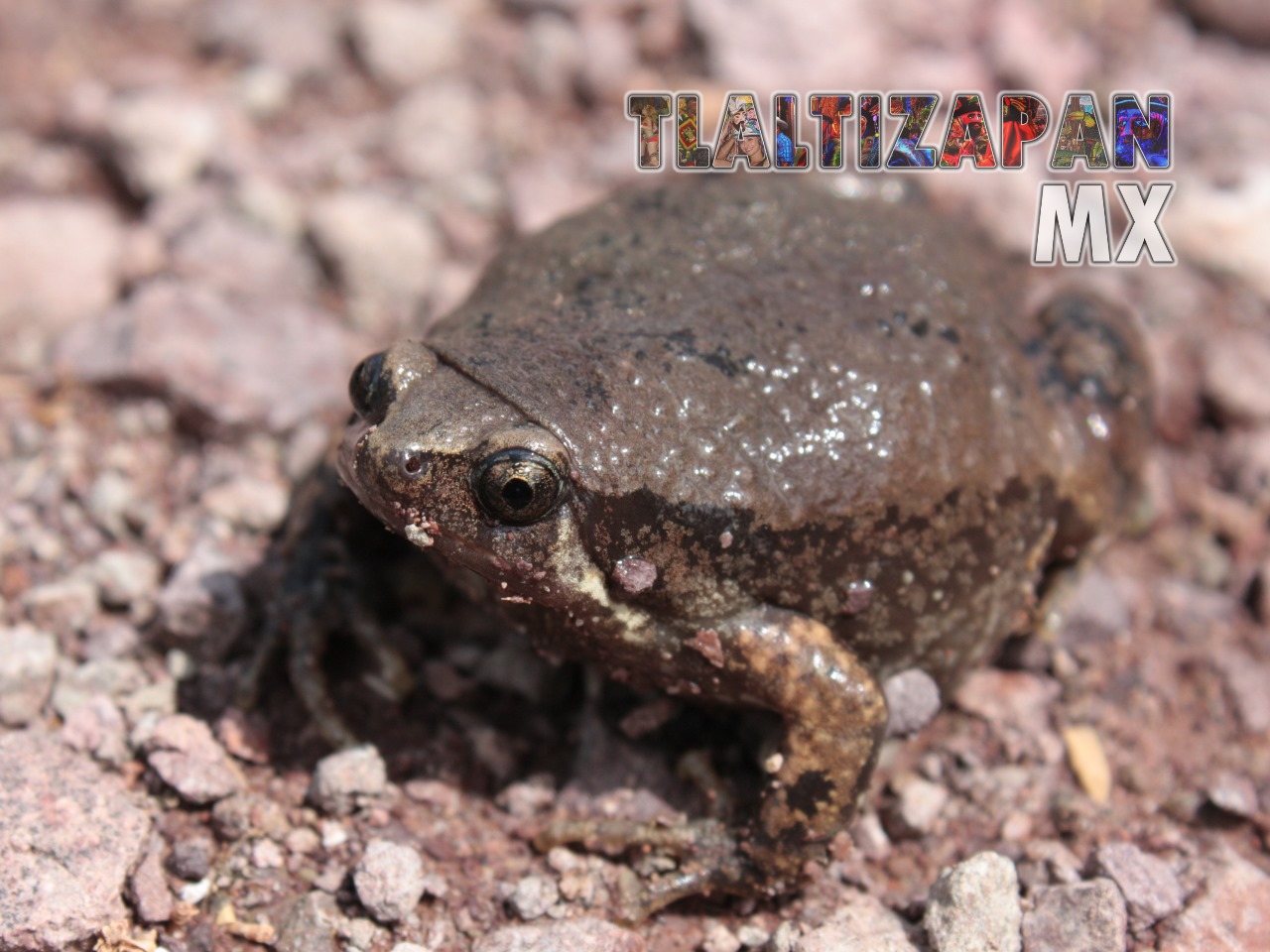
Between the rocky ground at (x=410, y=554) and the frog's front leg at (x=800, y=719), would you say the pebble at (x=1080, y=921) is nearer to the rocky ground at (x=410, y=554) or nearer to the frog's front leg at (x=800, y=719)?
the rocky ground at (x=410, y=554)

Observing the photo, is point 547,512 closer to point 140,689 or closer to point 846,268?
point 846,268

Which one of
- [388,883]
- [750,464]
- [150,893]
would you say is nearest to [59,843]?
[150,893]

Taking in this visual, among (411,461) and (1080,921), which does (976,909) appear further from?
(411,461)

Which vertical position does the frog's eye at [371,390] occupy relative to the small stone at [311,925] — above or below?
above

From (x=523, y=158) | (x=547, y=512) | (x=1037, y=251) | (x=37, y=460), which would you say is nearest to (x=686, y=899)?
(x=547, y=512)

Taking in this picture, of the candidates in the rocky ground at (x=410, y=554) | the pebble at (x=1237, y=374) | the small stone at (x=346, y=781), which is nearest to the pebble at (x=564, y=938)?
the rocky ground at (x=410, y=554)

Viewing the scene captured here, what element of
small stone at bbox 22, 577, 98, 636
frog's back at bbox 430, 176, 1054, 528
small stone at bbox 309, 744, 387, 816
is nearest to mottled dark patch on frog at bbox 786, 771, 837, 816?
frog's back at bbox 430, 176, 1054, 528
